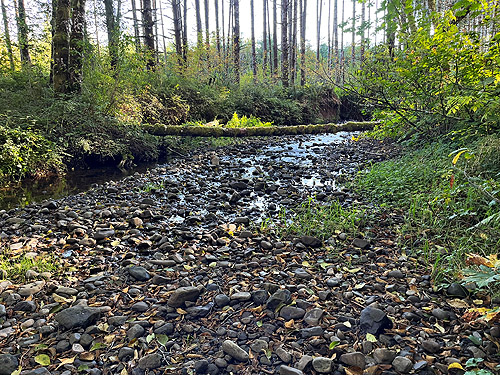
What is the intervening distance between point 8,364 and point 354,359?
2.00 m

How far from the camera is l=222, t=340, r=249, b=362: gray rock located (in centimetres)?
197

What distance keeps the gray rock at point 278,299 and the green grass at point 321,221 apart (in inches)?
50.1

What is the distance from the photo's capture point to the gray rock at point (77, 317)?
89.2 inches

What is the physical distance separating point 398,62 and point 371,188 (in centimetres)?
194

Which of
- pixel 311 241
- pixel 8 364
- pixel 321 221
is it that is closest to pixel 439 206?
pixel 321 221

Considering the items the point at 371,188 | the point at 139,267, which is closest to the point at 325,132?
the point at 371,188

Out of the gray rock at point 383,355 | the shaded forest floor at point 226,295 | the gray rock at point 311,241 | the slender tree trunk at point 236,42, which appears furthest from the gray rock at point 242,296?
the slender tree trunk at point 236,42

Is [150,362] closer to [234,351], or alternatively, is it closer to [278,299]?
[234,351]

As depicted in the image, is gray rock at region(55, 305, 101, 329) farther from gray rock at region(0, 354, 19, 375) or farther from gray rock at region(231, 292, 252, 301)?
gray rock at region(231, 292, 252, 301)

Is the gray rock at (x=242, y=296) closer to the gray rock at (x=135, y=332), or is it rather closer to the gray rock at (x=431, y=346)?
the gray rock at (x=135, y=332)

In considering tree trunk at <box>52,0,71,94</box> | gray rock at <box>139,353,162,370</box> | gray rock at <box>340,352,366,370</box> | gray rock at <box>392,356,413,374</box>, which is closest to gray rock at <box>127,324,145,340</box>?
gray rock at <box>139,353,162,370</box>

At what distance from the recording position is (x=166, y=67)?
1439 cm

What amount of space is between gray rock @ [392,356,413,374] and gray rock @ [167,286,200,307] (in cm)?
145

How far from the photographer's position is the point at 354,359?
1900 mm
